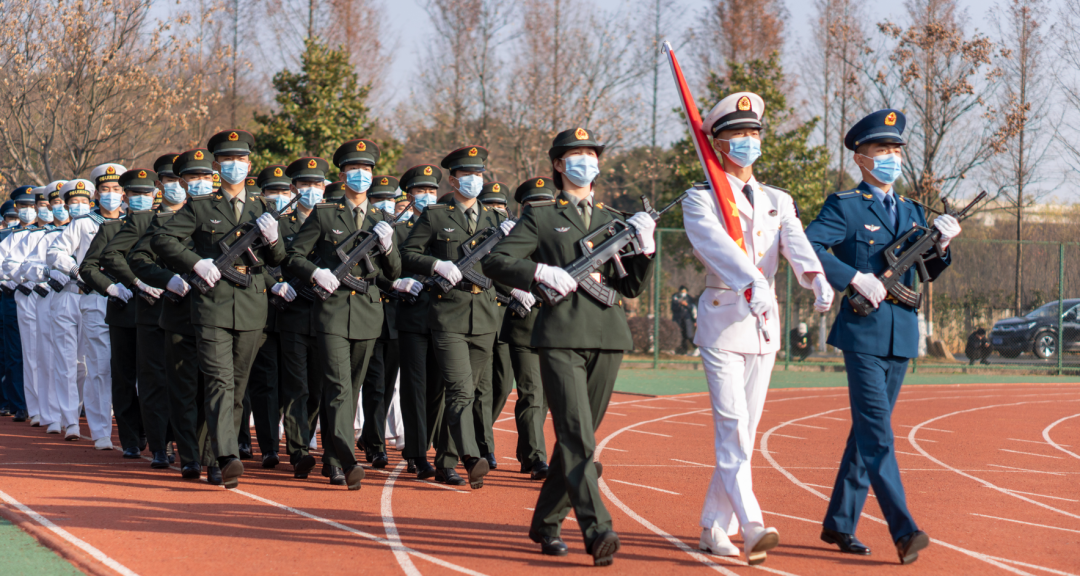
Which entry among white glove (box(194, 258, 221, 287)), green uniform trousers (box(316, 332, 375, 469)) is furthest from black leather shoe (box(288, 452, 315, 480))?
white glove (box(194, 258, 221, 287))

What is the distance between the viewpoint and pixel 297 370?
334 inches

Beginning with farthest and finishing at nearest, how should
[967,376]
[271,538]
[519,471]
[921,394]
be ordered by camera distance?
[967,376] → [921,394] → [519,471] → [271,538]

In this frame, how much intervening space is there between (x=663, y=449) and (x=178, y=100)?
15028 millimetres

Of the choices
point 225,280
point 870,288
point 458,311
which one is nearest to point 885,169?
point 870,288

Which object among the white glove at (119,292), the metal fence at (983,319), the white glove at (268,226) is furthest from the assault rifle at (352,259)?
the metal fence at (983,319)

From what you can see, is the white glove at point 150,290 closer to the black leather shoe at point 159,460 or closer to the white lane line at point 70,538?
the black leather shoe at point 159,460

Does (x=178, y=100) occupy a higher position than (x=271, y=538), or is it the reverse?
(x=178, y=100)

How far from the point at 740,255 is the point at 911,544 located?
1704 mm

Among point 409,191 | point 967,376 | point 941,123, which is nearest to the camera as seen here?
point 409,191

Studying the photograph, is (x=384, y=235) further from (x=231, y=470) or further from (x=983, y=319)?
(x=983, y=319)

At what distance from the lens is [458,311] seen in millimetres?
8078

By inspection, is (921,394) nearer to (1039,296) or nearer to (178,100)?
(1039,296)

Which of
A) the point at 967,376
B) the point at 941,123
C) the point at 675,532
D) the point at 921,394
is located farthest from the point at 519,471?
the point at 941,123

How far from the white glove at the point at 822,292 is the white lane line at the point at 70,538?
3.71 metres
